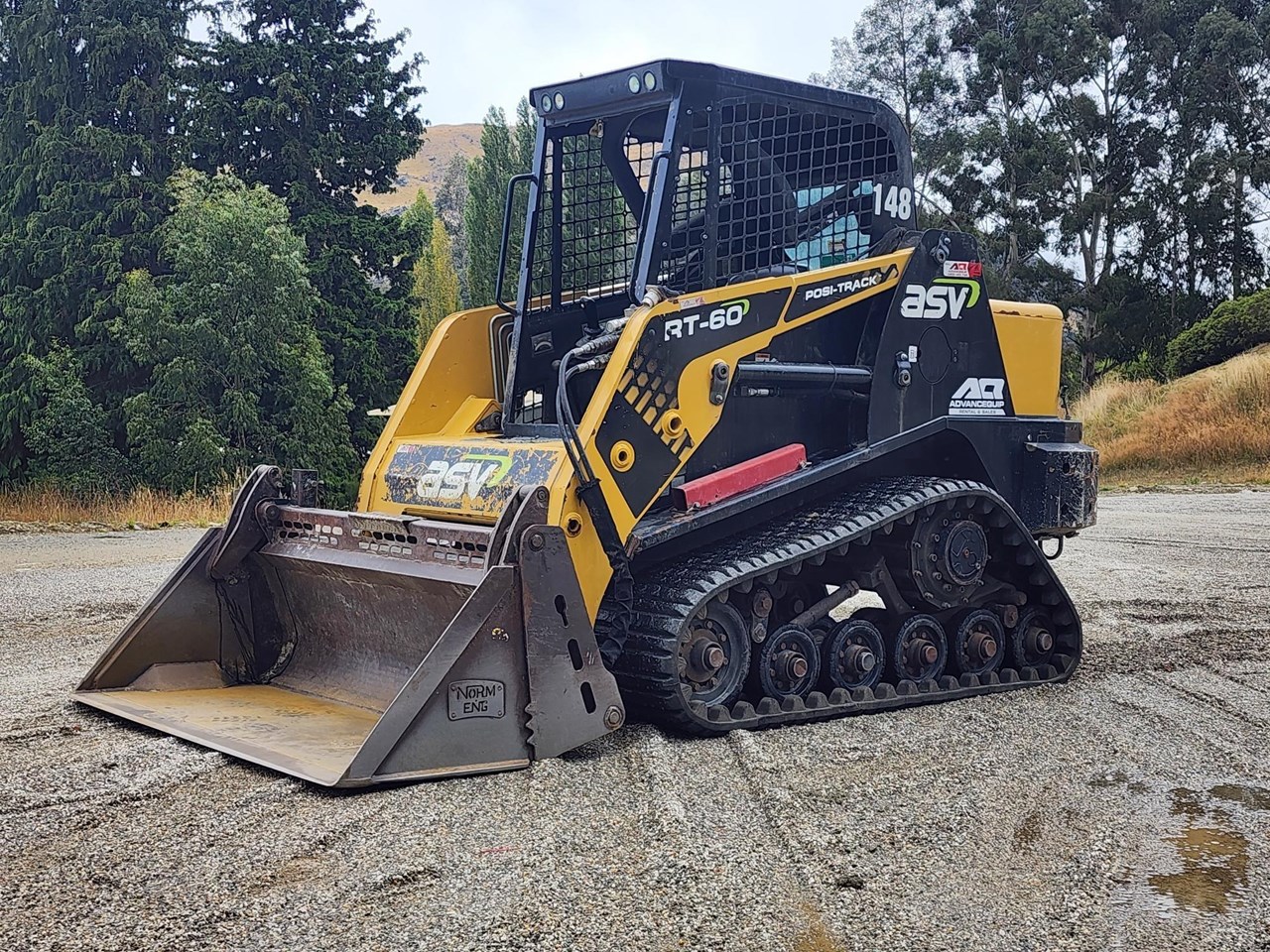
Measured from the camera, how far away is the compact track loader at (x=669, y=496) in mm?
4746

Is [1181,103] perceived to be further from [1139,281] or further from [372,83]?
[372,83]

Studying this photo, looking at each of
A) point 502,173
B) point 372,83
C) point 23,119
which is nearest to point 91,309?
point 23,119

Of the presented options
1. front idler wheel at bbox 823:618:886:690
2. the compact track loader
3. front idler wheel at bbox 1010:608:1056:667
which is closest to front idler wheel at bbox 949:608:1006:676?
the compact track loader

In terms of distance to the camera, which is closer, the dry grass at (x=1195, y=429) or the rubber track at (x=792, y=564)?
the rubber track at (x=792, y=564)

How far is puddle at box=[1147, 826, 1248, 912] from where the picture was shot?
361 cm

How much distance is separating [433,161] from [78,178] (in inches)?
4907

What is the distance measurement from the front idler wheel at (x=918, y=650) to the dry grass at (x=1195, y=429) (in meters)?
17.5

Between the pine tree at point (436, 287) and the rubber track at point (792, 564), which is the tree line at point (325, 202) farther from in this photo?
the rubber track at point (792, 564)

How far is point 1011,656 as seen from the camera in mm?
6480

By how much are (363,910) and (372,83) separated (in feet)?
116

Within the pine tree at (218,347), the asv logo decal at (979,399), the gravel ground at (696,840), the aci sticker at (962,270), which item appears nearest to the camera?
the gravel ground at (696,840)

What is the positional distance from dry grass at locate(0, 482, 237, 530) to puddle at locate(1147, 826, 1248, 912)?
10206 mm

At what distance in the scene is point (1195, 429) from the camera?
79.5 ft

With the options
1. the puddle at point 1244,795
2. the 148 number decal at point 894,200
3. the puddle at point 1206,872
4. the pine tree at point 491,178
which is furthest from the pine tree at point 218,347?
the puddle at point 1206,872
